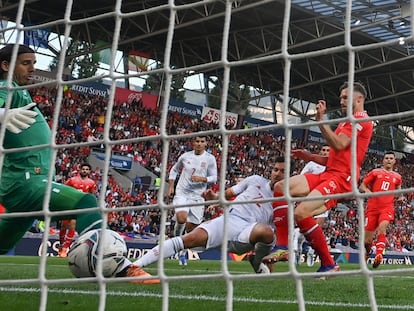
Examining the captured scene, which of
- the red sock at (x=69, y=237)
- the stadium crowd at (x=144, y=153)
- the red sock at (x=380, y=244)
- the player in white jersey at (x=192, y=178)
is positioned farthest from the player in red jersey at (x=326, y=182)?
the stadium crowd at (x=144, y=153)

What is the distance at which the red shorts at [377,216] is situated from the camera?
335 inches

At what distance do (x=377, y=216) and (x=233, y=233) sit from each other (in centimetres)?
385

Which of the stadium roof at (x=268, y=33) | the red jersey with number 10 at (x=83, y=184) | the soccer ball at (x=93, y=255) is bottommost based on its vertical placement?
the soccer ball at (x=93, y=255)

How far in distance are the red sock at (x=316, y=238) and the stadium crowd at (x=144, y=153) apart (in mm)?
10334

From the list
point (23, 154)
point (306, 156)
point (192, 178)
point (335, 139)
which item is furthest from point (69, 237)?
point (23, 154)

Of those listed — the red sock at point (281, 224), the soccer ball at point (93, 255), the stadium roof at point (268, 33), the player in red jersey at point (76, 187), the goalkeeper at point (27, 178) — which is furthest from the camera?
the stadium roof at point (268, 33)

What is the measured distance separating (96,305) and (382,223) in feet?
18.6

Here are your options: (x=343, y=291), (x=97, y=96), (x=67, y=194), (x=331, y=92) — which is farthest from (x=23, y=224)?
(x=331, y=92)

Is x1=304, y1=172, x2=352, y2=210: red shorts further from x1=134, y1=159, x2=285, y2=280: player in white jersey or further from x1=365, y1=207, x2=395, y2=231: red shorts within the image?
x1=365, y1=207, x2=395, y2=231: red shorts

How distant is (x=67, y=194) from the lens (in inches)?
143

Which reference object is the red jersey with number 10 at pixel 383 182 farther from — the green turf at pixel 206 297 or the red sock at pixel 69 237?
the red sock at pixel 69 237

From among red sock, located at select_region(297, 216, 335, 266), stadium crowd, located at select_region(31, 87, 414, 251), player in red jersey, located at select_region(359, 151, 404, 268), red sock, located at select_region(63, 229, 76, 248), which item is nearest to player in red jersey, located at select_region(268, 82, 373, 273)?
red sock, located at select_region(297, 216, 335, 266)

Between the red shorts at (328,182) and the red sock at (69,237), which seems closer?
A: the red shorts at (328,182)

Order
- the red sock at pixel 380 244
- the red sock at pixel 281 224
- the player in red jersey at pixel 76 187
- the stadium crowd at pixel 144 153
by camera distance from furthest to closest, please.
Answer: the stadium crowd at pixel 144 153 < the player in red jersey at pixel 76 187 < the red sock at pixel 380 244 < the red sock at pixel 281 224
